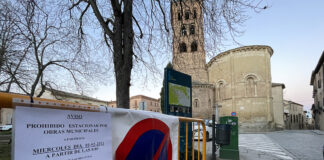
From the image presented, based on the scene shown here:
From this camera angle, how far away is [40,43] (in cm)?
1115

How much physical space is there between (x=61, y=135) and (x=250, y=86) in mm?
31478

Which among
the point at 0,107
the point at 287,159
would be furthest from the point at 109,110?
the point at 287,159

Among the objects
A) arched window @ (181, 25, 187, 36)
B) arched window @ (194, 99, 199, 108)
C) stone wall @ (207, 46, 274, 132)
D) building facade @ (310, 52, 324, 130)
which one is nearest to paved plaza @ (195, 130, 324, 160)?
arched window @ (181, 25, 187, 36)

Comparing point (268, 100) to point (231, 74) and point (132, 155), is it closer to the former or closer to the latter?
point (231, 74)

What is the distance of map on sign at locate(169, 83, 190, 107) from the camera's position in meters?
5.97

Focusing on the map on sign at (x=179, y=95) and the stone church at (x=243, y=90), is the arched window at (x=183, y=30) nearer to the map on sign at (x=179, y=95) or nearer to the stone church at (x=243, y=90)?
the map on sign at (x=179, y=95)

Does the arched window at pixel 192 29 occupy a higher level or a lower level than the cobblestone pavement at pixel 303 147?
higher

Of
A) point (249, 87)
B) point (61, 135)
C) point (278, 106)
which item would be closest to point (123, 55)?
point (61, 135)

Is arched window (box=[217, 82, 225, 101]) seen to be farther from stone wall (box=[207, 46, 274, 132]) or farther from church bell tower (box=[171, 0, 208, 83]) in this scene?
church bell tower (box=[171, 0, 208, 83])

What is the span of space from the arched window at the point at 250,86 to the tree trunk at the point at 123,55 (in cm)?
2692

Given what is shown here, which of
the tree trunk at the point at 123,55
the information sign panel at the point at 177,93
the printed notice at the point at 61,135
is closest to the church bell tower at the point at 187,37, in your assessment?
the information sign panel at the point at 177,93

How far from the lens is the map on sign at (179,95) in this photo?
5971 mm

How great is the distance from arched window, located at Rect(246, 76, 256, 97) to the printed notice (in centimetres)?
3067

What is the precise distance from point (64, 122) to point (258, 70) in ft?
104
